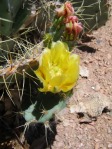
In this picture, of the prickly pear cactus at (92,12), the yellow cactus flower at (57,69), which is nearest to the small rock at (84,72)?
the prickly pear cactus at (92,12)

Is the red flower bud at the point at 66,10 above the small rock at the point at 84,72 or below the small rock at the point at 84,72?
above

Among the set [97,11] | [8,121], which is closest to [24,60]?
[8,121]

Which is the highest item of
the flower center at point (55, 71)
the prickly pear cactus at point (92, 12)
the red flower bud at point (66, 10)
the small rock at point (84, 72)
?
the red flower bud at point (66, 10)

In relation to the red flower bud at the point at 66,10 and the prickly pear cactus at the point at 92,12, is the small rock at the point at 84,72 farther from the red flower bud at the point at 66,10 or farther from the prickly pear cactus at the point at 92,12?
the red flower bud at the point at 66,10

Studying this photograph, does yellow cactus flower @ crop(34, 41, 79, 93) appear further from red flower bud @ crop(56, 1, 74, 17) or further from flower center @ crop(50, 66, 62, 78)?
red flower bud @ crop(56, 1, 74, 17)

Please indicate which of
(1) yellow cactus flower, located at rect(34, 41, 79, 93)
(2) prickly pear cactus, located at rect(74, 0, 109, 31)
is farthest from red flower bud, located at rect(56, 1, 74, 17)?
(2) prickly pear cactus, located at rect(74, 0, 109, 31)

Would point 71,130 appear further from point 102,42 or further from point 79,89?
point 102,42

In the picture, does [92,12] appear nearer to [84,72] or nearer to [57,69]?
[84,72]

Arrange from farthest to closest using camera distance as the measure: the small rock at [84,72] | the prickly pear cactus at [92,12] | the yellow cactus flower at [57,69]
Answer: the small rock at [84,72]
the prickly pear cactus at [92,12]
the yellow cactus flower at [57,69]
